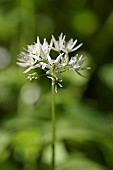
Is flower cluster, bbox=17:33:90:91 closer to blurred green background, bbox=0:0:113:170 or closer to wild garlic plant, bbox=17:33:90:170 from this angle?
wild garlic plant, bbox=17:33:90:170

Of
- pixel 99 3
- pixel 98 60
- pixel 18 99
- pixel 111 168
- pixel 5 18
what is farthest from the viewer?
pixel 99 3

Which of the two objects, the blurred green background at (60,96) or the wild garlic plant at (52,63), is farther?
the blurred green background at (60,96)

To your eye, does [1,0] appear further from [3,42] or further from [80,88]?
[80,88]

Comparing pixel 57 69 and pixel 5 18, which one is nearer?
pixel 57 69

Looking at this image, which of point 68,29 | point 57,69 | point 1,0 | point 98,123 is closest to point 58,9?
point 68,29

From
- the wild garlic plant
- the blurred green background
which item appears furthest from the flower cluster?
the blurred green background

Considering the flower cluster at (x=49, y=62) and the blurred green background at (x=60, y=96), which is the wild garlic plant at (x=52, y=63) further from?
the blurred green background at (x=60, y=96)

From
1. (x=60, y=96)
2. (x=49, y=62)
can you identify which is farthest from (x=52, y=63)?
(x=60, y=96)

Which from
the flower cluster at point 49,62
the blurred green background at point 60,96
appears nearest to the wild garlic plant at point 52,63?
the flower cluster at point 49,62

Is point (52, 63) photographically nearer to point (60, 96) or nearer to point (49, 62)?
point (49, 62)
